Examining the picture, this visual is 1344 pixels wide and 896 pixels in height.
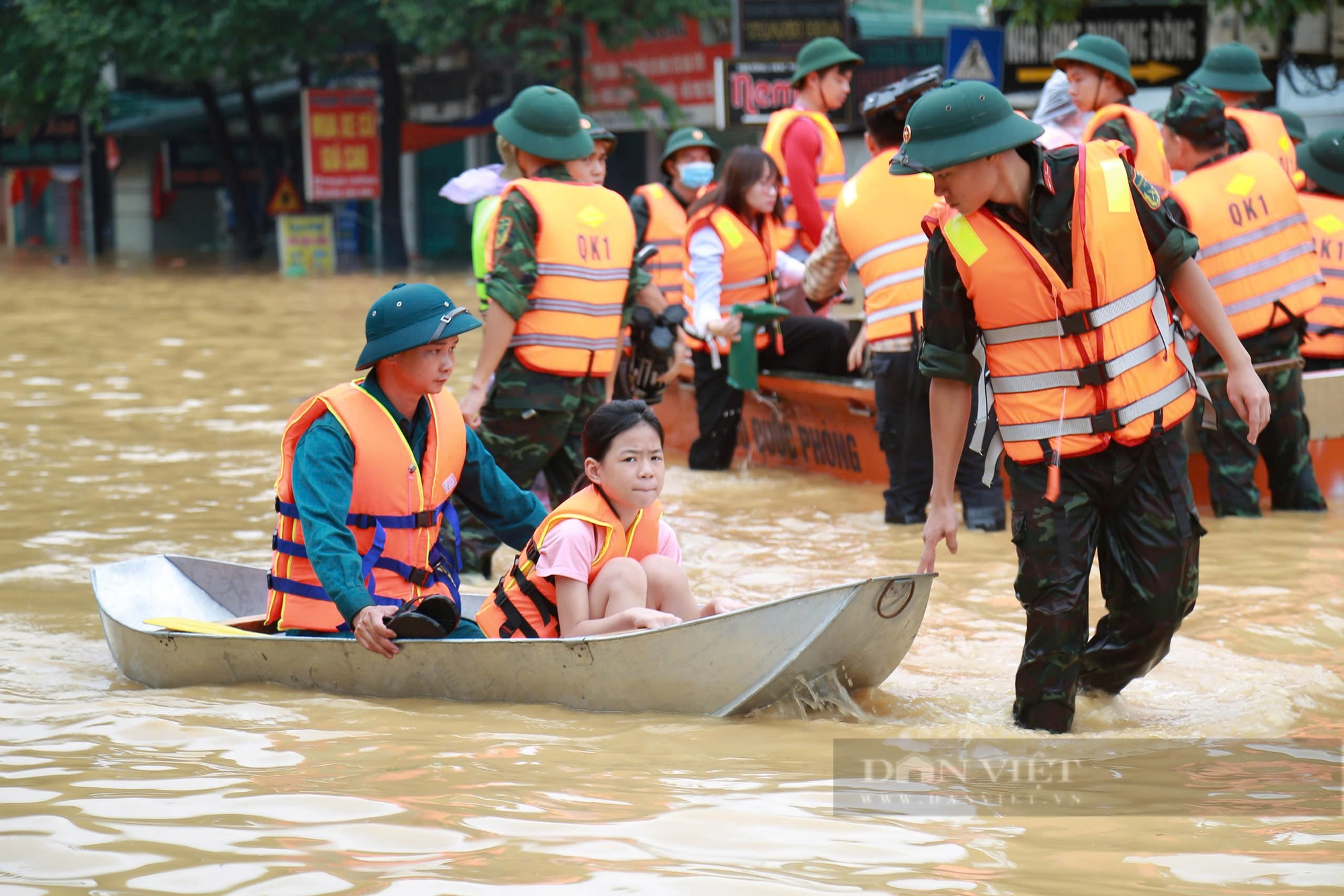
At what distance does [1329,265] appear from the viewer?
846 cm

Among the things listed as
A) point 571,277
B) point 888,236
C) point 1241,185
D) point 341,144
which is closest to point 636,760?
point 571,277

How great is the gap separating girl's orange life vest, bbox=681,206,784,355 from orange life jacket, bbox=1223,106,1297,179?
8.62 feet

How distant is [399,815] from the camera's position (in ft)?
12.1

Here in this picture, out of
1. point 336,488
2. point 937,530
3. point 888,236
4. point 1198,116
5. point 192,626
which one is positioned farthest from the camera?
point 888,236

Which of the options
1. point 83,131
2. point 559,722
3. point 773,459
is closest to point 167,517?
point 773,459

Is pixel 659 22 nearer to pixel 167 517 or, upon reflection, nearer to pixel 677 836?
pixel 167 517

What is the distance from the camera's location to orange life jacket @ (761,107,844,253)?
9188 mm

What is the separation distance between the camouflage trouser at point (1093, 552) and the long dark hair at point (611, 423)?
113 cm

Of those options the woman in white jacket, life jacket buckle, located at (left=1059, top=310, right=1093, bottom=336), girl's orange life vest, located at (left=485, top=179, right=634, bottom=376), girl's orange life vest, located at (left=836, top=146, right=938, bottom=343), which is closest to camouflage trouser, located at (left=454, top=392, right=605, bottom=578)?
girl's orange life vest, located at (left=485, top=179, right=634, bottom=376)

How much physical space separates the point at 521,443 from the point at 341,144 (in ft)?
77.1

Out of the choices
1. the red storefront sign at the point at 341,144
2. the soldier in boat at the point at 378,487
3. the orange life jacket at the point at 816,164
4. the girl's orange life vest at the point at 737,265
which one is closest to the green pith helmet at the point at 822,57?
the orange life jacket at the point at 816,164

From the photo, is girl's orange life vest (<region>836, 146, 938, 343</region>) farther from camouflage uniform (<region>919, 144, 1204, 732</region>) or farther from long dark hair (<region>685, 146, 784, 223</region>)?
camouflage uniform (<region>919, 144, 1204, 732</region>)

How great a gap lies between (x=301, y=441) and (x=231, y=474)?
16.2ft

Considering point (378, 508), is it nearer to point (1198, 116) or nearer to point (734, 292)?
point (1198, 116)
